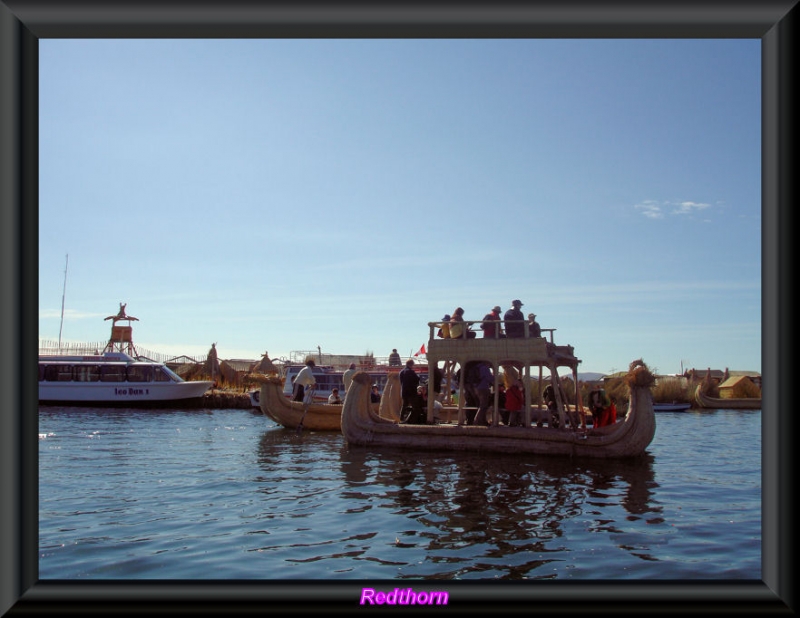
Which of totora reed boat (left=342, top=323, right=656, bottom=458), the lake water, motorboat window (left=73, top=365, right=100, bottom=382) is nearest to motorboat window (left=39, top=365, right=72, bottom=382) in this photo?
motorboat window (left=73, top=365, right=100, bottom=382)

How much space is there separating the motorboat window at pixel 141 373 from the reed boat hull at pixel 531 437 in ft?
91.7

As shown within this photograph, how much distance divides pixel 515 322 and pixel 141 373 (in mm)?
31445

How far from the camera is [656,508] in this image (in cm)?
1171

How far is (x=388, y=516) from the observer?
1062cm

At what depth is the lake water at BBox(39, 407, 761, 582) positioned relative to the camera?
25.8ft

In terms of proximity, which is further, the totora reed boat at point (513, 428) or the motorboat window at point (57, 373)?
the motorboat window at point (57, 373)

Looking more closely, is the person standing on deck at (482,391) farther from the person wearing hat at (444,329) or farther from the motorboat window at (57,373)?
the motorboat window at (57,373)

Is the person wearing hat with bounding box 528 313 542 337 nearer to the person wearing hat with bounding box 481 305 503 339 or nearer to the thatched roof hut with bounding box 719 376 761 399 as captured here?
the person wearing hat with bounding box 481 305 503 339

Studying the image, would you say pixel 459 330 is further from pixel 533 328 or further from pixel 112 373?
pixel 112 373

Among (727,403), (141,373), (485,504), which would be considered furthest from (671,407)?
A: (485,504)

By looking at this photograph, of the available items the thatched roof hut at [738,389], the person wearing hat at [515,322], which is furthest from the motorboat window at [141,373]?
the thatched roof hut at [738,389]

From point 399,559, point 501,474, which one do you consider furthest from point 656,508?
point 399,559

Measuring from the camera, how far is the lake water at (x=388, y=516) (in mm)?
7879

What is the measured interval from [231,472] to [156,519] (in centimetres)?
543
